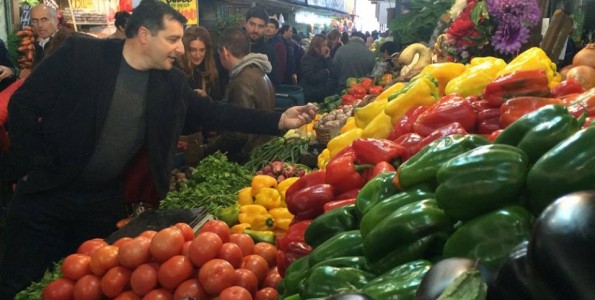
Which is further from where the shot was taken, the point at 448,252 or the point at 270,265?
the point at 270,265

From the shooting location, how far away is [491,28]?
14.4ft

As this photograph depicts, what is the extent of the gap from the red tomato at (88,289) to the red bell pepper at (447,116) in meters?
1.53

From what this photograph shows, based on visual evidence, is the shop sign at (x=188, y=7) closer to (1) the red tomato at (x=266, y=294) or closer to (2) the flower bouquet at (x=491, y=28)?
(2) the flower bouquet at (x=491, y=28)

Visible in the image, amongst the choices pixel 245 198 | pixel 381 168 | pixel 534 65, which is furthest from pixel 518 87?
pixel 245 198

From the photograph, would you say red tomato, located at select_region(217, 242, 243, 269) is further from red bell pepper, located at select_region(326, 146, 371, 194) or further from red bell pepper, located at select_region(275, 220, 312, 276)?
red bell pepper, located at select_region(326, 146, 371, 194)

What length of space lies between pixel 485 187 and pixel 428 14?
613cm

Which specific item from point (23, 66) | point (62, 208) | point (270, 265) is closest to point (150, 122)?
point (62, 208)

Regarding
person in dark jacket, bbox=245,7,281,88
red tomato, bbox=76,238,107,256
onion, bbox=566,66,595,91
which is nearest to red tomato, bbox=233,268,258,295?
red tomato, bbox=76,238,107,256

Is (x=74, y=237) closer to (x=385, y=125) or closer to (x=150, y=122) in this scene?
(x=150, y=122)

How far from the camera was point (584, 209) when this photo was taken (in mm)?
967

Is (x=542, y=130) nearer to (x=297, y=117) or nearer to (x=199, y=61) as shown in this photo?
(x=297, y=117)

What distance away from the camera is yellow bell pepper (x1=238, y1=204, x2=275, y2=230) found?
3.51m

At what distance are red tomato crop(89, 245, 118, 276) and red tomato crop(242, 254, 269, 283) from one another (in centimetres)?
56

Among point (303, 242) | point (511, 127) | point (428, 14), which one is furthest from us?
point (428, 14)
